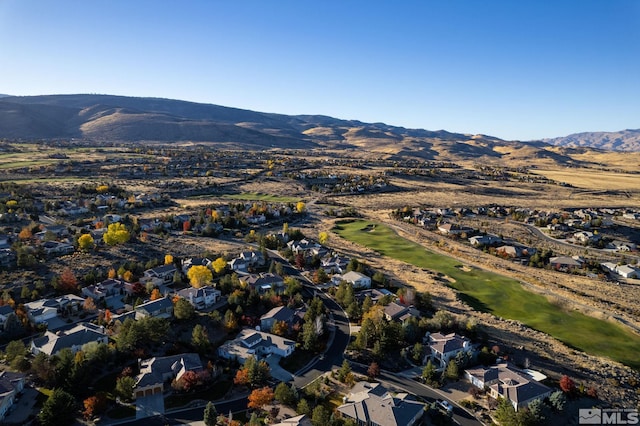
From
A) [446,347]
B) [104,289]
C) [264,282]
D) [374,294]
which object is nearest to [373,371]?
[446,347]

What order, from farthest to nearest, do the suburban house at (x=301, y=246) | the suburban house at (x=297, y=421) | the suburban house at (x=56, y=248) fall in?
1. the suburban house at (x=301, y=246)
2. the suburban house at (x=56, y=248)
3. the suburban house at (x=297, y=421)

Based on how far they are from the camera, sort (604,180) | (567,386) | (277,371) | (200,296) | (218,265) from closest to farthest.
Answer: (567,386)
(277,371)
(200,296)
(218,265)
(604,180)

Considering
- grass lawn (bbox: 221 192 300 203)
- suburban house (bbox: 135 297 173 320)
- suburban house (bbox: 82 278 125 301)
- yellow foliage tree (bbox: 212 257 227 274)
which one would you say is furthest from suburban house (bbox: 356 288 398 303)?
grass lawn (bbox: 221 192 300 203)

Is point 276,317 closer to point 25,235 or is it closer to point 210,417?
point 210,417

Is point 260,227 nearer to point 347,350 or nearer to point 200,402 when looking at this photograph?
point 347,350

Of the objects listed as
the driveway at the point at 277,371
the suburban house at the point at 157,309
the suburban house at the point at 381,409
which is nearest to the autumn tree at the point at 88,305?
the suburban house at the point at 157,309

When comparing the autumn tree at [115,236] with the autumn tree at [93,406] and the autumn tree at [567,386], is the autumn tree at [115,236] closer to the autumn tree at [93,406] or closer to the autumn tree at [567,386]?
the autumn tree at [93,406]
